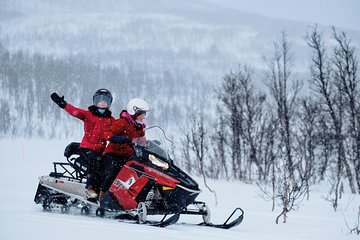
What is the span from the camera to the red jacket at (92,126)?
6.77m

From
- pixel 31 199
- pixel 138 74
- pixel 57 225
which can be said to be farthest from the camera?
pixel 138 74

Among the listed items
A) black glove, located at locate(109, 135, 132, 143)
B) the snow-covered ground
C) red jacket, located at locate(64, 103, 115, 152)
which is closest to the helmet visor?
red jacket, located at locate(64, 103, 115, 152)

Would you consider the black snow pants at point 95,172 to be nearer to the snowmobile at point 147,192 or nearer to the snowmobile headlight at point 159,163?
the snowmobile at point 147,192

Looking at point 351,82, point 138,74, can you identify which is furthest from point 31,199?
point 138,74

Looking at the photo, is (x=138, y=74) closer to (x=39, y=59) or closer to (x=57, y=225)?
(x=39, y=59)

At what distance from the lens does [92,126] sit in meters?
6.84

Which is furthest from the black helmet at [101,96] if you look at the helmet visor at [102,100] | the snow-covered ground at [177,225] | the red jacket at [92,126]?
the snow-covered ground at [177,225]

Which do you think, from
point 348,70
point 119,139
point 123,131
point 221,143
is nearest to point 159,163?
point 119,139

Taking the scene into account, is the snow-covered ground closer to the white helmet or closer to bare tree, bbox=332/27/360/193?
the white helmet

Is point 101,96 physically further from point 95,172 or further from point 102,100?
point 95,172

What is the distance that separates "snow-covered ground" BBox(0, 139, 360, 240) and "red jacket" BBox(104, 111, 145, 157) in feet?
3.35

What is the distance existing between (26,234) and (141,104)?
114 inches

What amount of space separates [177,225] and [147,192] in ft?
2.13

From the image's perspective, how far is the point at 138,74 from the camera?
119625 mm
